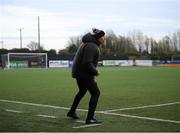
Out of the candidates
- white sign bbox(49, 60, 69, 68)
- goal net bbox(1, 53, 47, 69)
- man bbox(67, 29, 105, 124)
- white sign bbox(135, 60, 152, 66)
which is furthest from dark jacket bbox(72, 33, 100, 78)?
white sign bbox(135, 60, 152, 66)

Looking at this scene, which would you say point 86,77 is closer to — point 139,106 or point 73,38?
point 139,106

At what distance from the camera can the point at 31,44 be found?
128125 millimetres

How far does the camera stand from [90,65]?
8.87 m

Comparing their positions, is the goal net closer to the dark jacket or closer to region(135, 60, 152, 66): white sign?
region(135, 60, 152, 66): white sign

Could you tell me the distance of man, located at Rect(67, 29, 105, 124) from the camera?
8.87 metres

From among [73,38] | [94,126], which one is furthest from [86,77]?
[73,38]

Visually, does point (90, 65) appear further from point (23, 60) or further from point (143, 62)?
point (143, 62)

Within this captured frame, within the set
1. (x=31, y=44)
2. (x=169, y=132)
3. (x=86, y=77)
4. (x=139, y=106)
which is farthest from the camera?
(x=31, y=44)

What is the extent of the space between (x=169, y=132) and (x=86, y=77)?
213 centimetres

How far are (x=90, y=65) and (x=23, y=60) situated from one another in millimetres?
60931

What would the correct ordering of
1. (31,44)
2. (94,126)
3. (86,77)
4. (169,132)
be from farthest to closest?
1. (31,44)
2. (86,77)
3. (94,126)
4. (169,132)

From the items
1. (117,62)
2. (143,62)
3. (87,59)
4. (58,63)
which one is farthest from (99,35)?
(143,62)

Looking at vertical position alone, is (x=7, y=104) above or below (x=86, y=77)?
below

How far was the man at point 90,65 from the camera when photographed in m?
8.87
